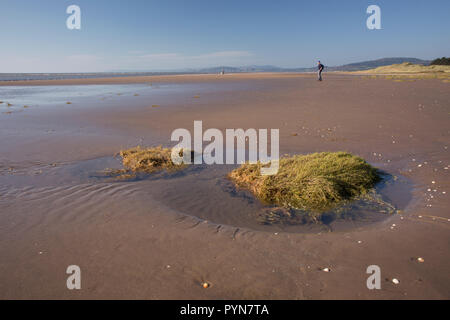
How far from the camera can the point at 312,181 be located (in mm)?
5617

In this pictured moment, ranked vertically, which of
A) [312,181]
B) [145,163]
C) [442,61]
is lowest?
[312,181]

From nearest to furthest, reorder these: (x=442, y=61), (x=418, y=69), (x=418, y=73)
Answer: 1. (x=418, y=73)
2. (x=418, y=69)
3. (x=442, y=61)

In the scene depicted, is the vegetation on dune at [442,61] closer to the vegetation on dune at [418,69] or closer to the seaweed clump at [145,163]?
the vegetation on dune at [418,69]

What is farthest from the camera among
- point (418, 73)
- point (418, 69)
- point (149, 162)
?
point (418, 69)

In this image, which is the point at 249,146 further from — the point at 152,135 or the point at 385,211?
the point at 385,211

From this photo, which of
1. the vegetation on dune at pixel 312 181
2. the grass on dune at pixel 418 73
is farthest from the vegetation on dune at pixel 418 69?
the vegetation on dune at pixel 312 181

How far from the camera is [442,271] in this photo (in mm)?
3492

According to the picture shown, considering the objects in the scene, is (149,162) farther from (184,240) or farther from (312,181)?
(312,181)

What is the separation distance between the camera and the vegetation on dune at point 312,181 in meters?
5.37

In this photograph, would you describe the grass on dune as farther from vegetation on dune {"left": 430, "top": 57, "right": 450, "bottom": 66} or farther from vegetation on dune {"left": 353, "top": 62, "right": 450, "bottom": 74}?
vegetation on dune {"left": 430, "top": 57, "right": 450, "bottom": 66}

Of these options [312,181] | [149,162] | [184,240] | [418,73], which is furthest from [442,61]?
[184,240]

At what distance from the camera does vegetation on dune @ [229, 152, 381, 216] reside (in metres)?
5.37
